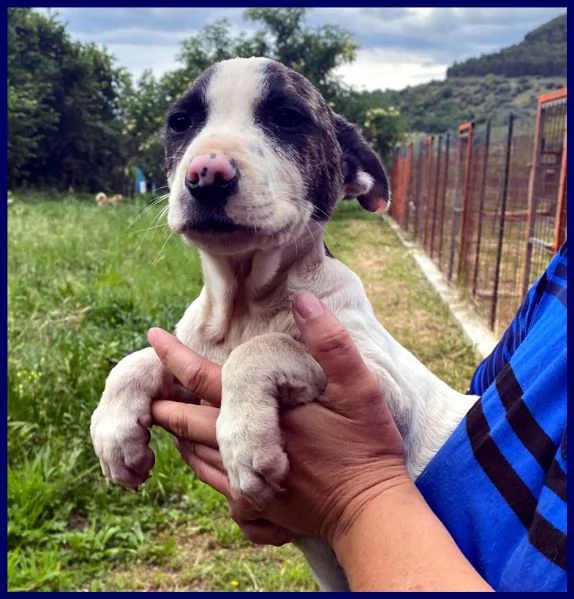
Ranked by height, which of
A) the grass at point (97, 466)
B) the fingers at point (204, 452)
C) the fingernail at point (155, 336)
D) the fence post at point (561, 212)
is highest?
the fence post at point (561, 212)

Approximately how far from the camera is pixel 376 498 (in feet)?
5.41

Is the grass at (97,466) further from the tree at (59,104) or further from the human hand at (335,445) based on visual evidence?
the tree at (59,104)

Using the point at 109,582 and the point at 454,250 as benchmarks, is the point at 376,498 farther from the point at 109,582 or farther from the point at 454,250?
the point at 454,250

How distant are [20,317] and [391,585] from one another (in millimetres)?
5993

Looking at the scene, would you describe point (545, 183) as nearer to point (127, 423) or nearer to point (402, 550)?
point (127, 423)

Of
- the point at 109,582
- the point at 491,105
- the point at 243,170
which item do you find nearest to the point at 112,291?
the point at 109,582

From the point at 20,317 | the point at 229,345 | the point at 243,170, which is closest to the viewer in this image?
the point at 243,170

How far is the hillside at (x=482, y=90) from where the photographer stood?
18.2m

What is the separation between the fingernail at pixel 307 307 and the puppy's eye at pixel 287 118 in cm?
60

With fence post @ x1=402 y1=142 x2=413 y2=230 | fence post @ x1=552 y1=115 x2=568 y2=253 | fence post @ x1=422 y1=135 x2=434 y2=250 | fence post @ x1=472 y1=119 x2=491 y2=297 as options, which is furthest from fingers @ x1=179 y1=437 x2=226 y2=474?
fence post @ x1=402 y1=142 x2=413 y2=230

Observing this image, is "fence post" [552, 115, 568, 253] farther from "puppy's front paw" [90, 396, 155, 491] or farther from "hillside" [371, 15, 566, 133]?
"hillside" [371, 15, 566, 133]

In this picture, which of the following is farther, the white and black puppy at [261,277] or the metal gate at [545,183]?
the metal gate at [545,183]

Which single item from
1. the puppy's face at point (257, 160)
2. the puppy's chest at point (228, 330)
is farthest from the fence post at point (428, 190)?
the puppy's chest at point (228, 330)

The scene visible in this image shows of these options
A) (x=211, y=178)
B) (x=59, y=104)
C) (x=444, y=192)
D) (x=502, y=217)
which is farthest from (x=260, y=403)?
(x=59, y=104)
